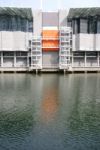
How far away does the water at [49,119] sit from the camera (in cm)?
1684

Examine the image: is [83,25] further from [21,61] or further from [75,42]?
[21,61]

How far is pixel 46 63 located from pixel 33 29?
6.44 meters

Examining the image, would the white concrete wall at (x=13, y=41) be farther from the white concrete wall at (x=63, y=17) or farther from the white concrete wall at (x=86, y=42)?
the white concrete wall at (x=86, y=42)

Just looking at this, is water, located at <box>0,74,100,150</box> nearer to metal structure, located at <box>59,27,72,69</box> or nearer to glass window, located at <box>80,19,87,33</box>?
metal structure, located at <box>59,27,72,69</box>

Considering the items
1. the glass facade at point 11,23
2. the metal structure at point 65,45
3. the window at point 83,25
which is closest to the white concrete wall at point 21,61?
the glass facade at point 11,23

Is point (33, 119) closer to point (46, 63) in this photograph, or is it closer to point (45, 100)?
point (45, 100)

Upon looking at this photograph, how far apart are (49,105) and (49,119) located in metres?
5.28

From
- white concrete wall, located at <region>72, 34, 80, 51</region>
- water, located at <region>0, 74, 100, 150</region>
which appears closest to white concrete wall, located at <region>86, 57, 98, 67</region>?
white concrete wall, located at <region>72, 34, 80, 51</region>

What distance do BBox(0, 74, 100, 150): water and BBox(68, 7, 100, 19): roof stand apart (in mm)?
26441

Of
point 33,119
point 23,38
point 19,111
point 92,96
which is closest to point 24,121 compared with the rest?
point 33,119

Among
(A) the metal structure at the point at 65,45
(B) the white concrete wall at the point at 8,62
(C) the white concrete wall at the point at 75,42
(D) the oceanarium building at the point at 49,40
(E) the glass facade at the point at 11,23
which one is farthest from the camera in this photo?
(B) the white concrete wall at the point at 8,62

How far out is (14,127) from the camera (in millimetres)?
19812

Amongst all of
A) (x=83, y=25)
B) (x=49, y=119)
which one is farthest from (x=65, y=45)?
(x=49, y=119)

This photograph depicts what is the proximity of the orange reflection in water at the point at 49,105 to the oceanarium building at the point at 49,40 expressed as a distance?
79.1 feet
